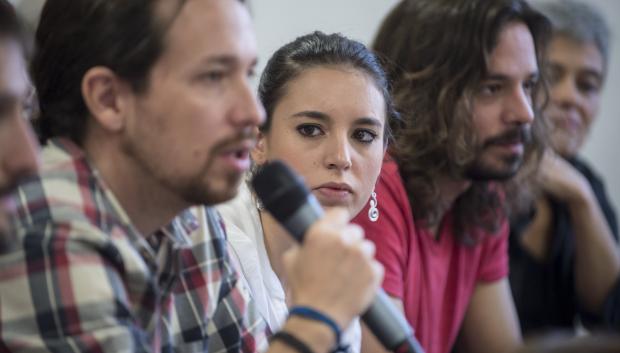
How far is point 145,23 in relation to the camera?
918 mm

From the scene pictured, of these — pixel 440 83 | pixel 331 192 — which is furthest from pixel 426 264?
pixel 331 192

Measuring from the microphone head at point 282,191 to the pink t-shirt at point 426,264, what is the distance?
666mm

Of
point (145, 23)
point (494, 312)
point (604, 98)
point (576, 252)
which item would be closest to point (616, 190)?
point (604, 98)

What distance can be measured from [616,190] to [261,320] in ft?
7.75

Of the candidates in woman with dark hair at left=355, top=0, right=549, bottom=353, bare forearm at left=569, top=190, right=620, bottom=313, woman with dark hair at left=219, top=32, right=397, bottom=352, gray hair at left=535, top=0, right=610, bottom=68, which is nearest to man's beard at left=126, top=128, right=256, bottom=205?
woman with dark hair at left=219, top=32, right=397, bottom=352

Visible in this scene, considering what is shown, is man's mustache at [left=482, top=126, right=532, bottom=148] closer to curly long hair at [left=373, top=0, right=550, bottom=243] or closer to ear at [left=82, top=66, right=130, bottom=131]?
curly long hair at [left=373, top=0, right=550, bottom=243]

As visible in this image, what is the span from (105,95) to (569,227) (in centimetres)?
161

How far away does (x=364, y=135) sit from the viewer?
1359 mm

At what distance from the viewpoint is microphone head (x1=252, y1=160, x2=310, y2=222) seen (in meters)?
0.88

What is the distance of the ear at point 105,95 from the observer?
931 mm

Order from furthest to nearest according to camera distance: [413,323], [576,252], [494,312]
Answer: [576,252]
[494,312]
[413,323]

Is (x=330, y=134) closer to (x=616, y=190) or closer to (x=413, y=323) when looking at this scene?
(x=413, y=323)

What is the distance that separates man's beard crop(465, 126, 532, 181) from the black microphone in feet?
2.87

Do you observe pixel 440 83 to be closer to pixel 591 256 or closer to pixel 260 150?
pixel 260 150
